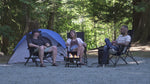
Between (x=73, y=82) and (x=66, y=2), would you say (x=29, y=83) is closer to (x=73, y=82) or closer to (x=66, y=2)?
(x=73, y=82)

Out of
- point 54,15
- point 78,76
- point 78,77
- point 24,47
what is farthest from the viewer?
point 54,15

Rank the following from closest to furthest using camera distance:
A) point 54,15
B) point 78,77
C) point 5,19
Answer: point 78,77 → point 5,19 → point 54,15

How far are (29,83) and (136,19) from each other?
14.1 m

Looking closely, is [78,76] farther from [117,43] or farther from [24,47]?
[24,47]

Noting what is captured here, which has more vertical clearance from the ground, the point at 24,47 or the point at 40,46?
the point at 40,46

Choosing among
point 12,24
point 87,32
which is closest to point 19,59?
point 12,24

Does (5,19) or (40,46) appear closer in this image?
(40,46)

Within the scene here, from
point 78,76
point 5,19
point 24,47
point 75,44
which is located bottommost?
point 24,47

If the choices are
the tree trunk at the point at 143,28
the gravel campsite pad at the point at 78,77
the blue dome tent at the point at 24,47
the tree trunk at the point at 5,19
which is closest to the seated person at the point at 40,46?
the blue dome tent at the point at 24,47

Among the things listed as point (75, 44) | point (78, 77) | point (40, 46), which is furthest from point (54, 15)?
point (78, 77)

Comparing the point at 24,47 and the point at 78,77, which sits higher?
the point at 78,77

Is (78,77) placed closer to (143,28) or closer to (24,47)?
(24,47)

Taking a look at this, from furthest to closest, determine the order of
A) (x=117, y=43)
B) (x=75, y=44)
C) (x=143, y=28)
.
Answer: (x=143, y=28), (x=75, y=44), (x=117, y=43)

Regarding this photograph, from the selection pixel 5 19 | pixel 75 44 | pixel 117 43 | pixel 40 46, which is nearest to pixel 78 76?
pixel 117 43
